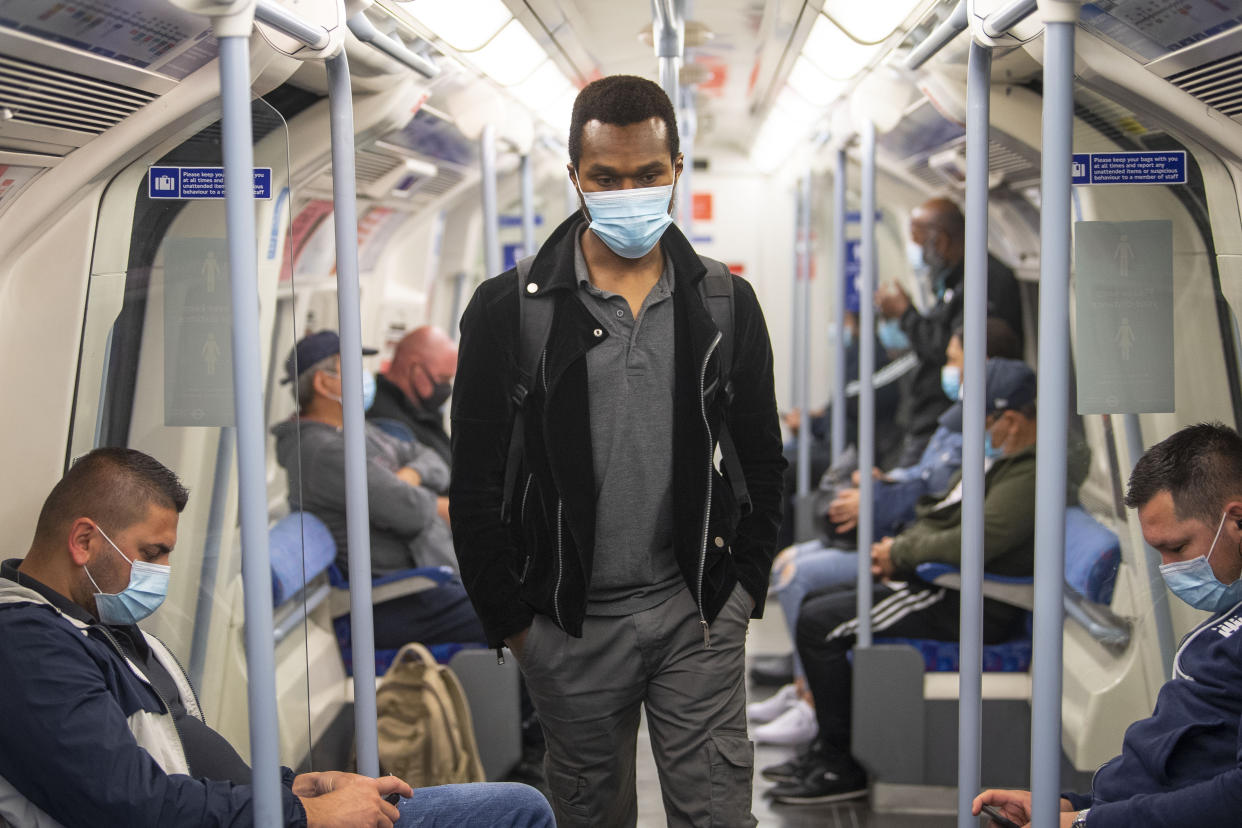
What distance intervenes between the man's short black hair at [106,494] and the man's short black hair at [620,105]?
3.05 feet

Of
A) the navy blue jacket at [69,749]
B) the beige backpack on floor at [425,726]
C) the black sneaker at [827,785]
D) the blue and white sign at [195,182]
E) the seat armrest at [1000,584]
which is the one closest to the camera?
the navy blue jacket at [69,749]

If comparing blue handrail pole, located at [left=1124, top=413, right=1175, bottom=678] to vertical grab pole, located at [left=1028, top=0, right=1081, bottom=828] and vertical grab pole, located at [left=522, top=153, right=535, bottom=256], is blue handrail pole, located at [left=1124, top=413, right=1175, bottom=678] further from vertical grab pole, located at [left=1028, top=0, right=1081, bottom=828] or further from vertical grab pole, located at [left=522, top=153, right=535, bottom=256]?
vertical grab pole, located at [left=522, top=153, right=535, bottom=256]

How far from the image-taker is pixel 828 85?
4836mm

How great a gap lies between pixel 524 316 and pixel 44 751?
1067mm

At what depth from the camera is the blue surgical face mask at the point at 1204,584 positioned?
209 centimetres

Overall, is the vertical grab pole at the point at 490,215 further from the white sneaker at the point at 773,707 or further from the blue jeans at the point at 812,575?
the white sneaker at the point at 773,707

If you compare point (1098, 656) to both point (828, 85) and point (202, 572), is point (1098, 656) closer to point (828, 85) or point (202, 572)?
point (202, 572)

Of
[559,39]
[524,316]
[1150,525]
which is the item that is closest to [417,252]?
[559,39]

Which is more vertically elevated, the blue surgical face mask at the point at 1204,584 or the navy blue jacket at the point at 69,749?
the blue surgical face mask at the point at 1204,584

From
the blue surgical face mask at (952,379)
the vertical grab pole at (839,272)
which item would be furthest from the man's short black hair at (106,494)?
the blue surgical face mask at (952,379)

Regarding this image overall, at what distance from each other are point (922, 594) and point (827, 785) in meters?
0.75

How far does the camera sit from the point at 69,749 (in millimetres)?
1759

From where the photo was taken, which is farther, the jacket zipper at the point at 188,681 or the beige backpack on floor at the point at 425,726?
the beige backpack on floor at the point at 425,726

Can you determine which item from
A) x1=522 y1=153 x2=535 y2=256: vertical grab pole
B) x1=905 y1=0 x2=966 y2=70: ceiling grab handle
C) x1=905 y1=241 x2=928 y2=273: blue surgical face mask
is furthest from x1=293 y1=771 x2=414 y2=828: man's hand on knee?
x1=905 y1=241 x2=928 y2=273: blue surgical face mask
